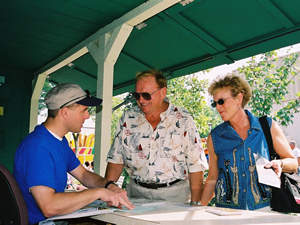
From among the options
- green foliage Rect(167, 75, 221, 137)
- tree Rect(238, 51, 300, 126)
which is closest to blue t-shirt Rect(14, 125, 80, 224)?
tree Rect(238, 51, 300, 126)

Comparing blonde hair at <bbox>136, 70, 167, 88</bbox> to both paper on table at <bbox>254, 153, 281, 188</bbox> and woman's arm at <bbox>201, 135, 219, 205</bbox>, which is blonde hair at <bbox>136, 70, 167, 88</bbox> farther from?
paper on table at <bbox>254, 153, 281, 188</bbox>

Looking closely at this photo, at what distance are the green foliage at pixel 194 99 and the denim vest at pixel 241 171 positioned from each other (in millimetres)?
6270

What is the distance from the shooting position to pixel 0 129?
692 centimetres

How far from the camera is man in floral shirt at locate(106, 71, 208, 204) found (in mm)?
2449

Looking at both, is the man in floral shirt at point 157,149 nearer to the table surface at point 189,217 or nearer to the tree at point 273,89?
the table surface at point 189,217

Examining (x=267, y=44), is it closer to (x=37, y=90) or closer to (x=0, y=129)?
(x=37, y=90)

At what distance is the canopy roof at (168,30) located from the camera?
3.37 meters

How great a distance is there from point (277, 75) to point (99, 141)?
4051mm

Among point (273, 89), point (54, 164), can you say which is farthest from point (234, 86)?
point (273, 89)

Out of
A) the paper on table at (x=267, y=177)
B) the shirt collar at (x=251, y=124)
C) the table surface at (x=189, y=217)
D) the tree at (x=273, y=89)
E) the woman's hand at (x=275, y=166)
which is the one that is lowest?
the table surface at (x=189, y=217)

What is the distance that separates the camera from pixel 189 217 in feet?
4.91

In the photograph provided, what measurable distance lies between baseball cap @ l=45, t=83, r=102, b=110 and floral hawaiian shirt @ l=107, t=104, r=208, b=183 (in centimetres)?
70

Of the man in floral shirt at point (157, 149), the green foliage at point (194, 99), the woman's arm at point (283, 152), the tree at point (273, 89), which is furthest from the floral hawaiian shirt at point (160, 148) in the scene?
the green foliage at point (194, 99)

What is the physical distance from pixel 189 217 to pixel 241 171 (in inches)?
31.7
